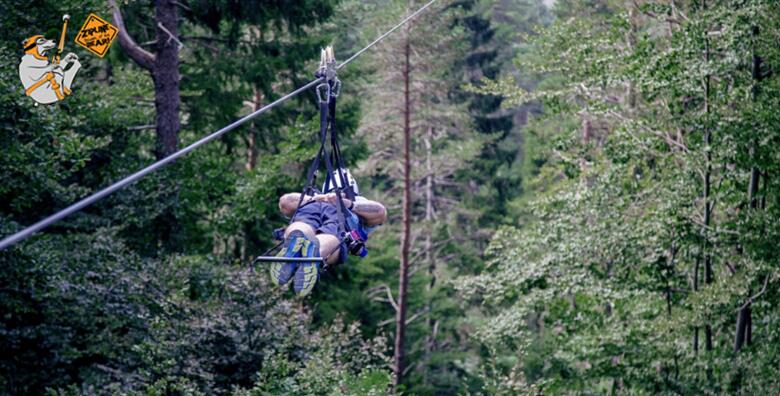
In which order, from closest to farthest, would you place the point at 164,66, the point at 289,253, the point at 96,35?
1. the point at 289,253
2. the point at 96,35
3. the point at 164,66

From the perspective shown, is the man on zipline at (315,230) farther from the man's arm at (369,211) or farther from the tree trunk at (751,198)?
the tree trunk at (751,198)

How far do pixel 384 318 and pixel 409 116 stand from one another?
5130 millimetres

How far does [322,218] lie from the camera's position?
5742mm

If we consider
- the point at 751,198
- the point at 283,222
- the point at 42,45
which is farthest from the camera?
the point at 283,222

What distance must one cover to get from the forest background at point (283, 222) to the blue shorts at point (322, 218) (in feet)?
9.98

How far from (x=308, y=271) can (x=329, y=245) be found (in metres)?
0.31

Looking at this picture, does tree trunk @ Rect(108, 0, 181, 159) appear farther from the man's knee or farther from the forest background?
the man's knee

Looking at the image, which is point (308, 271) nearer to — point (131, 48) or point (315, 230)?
point (315, 230)

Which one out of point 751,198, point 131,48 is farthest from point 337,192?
point 131,48

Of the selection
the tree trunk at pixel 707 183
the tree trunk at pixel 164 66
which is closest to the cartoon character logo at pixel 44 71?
the tree trunk at pixel 164 66

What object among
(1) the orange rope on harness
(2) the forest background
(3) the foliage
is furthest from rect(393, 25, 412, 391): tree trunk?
(1) the orange rope on harness

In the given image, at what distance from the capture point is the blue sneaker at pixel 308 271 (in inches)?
200

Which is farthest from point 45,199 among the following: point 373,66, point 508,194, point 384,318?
point 508,194

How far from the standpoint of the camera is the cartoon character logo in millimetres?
6934
